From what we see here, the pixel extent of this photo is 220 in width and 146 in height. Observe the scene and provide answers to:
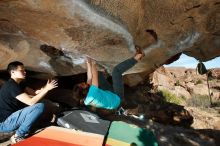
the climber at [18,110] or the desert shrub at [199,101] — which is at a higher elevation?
the climber at [18,110]

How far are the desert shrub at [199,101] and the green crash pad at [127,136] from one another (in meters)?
23.2

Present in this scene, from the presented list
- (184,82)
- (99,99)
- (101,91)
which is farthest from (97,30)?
(184,82)

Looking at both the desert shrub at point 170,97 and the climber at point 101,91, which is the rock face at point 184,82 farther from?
the climber at point 101,91

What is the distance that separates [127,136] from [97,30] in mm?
2711

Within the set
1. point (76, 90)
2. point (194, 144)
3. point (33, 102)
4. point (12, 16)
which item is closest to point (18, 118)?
point (33, 102)

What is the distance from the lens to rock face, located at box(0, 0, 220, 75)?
639cm

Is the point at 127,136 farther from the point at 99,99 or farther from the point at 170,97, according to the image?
the point at 170,97

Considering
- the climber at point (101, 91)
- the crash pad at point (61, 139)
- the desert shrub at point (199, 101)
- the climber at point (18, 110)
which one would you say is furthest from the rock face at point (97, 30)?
the desert shrub at point (199, 101)

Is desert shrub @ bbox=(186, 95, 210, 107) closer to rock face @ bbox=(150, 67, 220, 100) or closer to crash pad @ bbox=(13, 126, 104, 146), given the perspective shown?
rock face @ bbox=(150, 67, 220, 100)

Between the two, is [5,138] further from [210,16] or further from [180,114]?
[180,114]

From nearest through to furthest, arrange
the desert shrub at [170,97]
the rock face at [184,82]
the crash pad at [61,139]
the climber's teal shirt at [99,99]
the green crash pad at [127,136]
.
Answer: the crash pad at [61,139]
the green crash pad at [127,136]
the climber's teal shirt at [99,99]
the desert shrub at [170,97]
the rock face at [184,82]

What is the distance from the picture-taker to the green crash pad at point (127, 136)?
5.06 metres

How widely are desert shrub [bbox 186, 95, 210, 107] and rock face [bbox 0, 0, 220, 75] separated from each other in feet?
61.3

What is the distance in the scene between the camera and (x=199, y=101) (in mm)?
28781
